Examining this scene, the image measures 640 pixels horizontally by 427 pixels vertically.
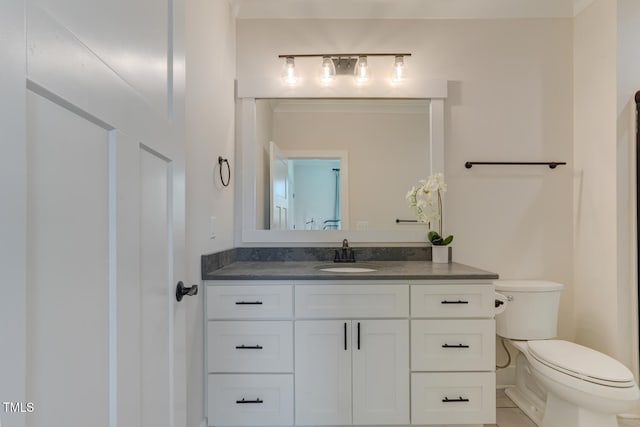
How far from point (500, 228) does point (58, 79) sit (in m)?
2.44

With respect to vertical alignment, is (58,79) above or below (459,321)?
above

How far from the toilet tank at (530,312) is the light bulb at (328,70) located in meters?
1.70

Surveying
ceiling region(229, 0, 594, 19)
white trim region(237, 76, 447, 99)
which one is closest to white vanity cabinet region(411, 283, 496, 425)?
white trim region(237, 76, 447, 99)

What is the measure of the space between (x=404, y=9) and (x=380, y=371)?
2232mm

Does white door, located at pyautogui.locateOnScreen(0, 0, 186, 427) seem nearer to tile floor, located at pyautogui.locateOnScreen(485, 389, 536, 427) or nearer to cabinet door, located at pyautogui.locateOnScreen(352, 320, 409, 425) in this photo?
cabinet door, located at pyautogui.locateOnScreen(352, 320, 409, 425)

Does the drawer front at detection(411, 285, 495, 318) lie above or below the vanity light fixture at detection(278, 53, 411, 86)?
below

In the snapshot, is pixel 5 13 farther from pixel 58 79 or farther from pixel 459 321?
pixel 459 321

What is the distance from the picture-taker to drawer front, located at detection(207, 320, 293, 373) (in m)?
1.69

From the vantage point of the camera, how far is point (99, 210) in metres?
0.66

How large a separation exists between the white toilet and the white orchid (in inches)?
18.6

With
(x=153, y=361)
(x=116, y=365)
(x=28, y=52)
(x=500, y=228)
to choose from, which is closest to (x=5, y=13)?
(x=28, y=52)

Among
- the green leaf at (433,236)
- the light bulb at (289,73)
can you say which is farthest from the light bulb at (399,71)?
the green leaf at (433,236)

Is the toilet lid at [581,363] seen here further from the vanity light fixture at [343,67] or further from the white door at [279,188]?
the vanity light fixture at [343,67]

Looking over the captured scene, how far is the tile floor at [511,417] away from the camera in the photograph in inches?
75.5
